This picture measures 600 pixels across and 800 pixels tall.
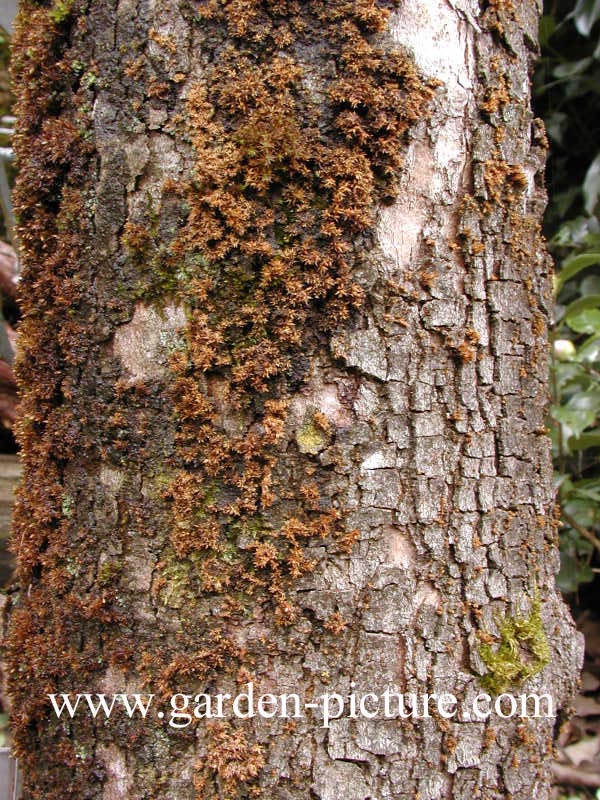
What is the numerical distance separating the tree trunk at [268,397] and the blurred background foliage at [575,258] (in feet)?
3.88

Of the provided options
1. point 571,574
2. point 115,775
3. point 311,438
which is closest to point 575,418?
point 571,574

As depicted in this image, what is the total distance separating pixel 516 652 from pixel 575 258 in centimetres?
138

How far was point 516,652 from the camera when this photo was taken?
3.20 ft

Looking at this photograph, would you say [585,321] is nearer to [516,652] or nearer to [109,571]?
[516,652]

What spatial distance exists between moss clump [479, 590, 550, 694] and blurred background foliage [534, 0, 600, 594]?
1.09 meters

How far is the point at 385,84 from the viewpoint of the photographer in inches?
35.1

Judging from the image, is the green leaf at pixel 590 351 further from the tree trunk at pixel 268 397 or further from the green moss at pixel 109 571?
the green moss at pixel 109 571

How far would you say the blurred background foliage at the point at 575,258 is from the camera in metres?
2.08

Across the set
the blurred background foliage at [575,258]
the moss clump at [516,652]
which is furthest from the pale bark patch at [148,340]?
the blurred background foliage at [575,258]

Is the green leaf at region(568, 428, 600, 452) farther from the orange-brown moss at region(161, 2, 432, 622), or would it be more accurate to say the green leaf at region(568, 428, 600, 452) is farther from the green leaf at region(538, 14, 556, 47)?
the green leaf at region(538, 14, 556, 47)

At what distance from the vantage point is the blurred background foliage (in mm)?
2076

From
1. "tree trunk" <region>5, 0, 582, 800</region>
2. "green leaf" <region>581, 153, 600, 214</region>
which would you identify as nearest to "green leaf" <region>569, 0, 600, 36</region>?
"green leaf" <region>581, 153, 600, 214</region>

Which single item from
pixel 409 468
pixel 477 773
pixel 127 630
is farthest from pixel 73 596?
pixel 477 773

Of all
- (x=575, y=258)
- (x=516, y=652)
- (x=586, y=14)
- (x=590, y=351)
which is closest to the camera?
(x=516, y=652)
